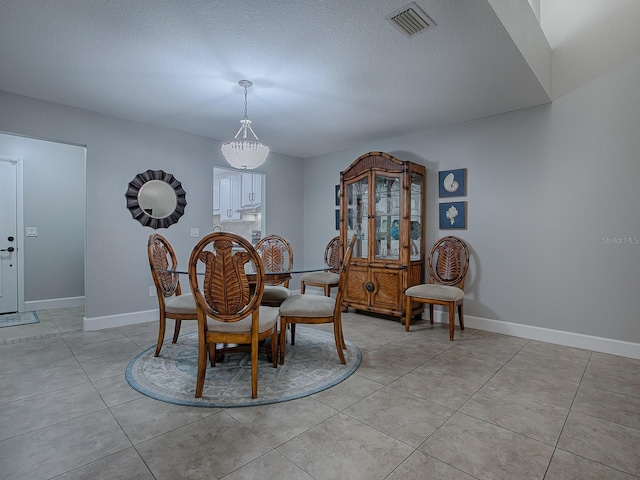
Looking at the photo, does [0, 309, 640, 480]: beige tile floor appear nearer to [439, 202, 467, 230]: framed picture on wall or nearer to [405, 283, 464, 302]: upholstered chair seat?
[405, 283, 464, 302]: upholstered chair seat

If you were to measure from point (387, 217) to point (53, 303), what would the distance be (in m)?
4.77

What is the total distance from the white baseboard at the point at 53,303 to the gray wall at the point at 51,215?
0.11 ft

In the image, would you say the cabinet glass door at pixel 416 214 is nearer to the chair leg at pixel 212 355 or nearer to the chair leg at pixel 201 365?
the chair leg at pixel 212 355

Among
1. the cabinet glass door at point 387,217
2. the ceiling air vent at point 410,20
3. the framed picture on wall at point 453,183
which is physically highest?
the ceiling air vent at point 410,20

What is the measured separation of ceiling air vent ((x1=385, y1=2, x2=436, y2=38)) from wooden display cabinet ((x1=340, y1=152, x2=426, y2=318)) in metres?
1.85

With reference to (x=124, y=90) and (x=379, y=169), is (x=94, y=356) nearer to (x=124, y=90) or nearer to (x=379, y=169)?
(x=124, y=90)

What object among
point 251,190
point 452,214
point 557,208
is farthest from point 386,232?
point 251,190

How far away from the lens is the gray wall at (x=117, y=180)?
3.32 meters

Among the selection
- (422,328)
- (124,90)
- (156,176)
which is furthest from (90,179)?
(422,328)

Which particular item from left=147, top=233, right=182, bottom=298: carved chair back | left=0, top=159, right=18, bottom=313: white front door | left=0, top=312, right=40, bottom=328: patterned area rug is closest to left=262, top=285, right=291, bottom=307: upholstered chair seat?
left=147, top=233, right=182, bottom=298: carved chair back

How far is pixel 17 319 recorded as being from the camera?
4027 millimetres

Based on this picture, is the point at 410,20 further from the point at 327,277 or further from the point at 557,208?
the point at 327,277

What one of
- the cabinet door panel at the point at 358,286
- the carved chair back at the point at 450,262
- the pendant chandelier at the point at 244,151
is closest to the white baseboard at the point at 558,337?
the carved chair back at the point at 450,262

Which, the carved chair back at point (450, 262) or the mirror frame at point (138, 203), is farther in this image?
the mirror frame at point (138, 203)
